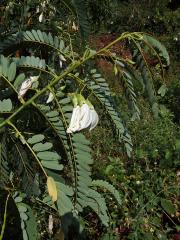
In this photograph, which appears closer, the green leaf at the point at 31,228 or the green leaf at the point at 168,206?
the green leaf at the point at 31,228

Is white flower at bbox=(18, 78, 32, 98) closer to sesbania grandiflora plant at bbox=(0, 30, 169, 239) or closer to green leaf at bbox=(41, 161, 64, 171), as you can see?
sesbania grandiflora plant at bbox=(0, 30, 169, 239)

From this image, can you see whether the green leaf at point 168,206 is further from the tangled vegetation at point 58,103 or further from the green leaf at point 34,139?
the green leaf at point 34,139

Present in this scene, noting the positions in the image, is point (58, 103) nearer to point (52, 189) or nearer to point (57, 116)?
point (57, 116)

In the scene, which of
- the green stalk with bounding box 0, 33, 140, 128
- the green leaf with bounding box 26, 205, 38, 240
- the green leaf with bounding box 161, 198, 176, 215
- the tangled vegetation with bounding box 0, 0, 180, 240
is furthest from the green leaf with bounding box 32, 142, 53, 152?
the green leaf with bounding box 161, 198, 176, 215

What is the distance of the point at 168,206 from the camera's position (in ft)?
11.4

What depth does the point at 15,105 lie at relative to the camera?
5.07ft

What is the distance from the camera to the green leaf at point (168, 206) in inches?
137

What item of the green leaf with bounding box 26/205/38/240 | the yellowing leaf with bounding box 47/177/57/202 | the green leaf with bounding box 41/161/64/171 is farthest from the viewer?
the green leaf with bounding box 26/205/38/240

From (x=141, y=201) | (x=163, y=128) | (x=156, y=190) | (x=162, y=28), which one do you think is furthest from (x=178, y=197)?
(x=162, y=28)

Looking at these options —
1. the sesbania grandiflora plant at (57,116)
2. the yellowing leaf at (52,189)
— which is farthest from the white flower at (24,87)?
the yellowing leaf at (52,189)

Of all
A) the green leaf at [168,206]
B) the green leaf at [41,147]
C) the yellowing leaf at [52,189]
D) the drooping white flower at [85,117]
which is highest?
the drooping white flower at [85,117]

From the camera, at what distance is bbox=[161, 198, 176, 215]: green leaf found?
3.48 m

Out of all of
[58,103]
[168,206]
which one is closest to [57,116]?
[58,103]

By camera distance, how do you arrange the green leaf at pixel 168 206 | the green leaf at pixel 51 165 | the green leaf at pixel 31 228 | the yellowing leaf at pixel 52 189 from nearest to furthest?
the yellowing leaf at pixel 52 189 < the green leaf at pixel 51 165 < the green leaf at pixel 31 228 < the green leaf at pixel 168 206
